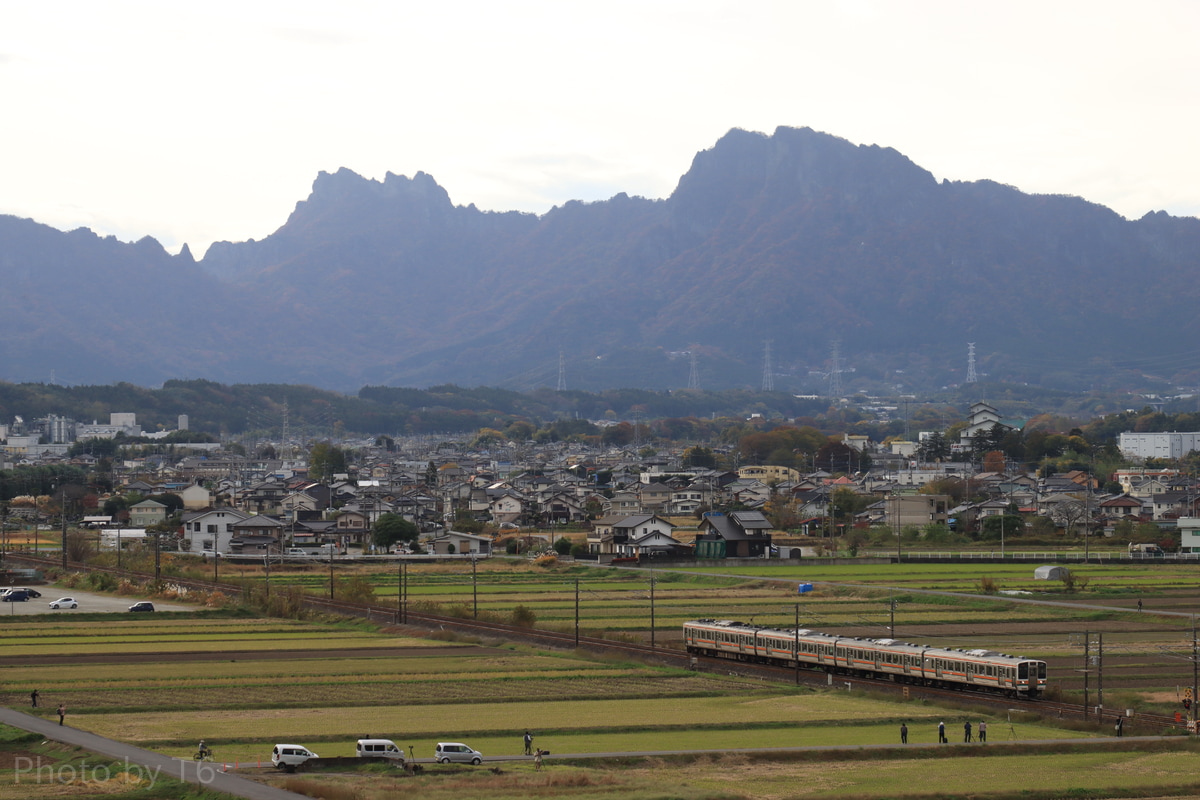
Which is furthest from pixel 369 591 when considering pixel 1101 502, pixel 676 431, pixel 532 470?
pixel 676 431

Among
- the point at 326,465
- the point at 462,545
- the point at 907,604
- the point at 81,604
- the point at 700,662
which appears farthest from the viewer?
the point at 326,465

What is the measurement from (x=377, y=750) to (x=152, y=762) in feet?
10.6

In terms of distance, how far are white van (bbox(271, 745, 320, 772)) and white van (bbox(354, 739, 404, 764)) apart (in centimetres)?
72

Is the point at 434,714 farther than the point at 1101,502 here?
No

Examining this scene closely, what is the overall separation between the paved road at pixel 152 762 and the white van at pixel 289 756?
72cm

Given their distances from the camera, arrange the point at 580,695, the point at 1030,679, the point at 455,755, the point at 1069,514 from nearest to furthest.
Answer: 1. the point at 455,755
2. the point at 1030,679
3. the point at 580,695
4. the point at 1069,514

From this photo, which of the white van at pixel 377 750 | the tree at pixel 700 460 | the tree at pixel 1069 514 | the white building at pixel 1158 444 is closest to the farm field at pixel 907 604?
the tree at pixel 1069 514

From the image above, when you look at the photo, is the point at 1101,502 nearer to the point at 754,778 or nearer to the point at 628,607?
the point at 628,607

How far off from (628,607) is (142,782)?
22426 mm

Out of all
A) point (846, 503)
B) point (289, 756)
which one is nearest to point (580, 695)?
point (289, 756)

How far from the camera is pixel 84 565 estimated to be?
168 ft

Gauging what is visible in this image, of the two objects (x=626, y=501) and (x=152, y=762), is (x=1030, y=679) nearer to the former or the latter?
(x=152, y=762)

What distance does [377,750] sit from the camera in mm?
20016

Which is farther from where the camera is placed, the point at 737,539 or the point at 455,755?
the point at 737,539
